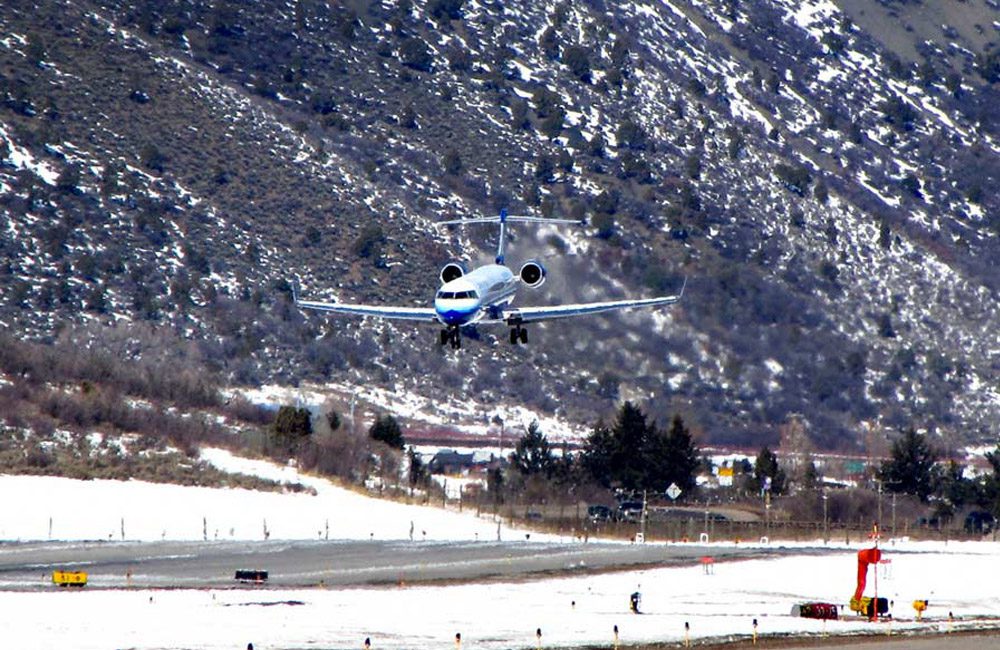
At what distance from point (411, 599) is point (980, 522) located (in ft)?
194

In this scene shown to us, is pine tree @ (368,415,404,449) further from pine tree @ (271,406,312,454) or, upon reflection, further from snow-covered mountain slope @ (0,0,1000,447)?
snow-covered mountain slope @ (0,0,1000,447)

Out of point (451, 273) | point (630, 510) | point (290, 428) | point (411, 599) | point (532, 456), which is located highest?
point (451, 273)

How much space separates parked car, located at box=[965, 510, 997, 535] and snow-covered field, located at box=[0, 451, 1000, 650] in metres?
13.8

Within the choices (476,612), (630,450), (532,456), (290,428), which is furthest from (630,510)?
(476,612)

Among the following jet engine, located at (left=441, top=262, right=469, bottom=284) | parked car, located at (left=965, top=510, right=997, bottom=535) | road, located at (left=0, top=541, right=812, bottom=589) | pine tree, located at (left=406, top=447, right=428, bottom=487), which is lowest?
road, located at (left=0, top=541, right=812, bottom=589)

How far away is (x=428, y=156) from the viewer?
6777 inches

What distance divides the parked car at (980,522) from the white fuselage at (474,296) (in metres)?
40.0

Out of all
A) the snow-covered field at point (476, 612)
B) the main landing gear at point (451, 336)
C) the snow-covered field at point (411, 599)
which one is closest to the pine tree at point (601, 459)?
the snow-covered field at point (411, 599)

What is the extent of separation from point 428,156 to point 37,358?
68.1 m

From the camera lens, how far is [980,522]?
104688 mm

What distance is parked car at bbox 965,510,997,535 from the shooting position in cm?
9838

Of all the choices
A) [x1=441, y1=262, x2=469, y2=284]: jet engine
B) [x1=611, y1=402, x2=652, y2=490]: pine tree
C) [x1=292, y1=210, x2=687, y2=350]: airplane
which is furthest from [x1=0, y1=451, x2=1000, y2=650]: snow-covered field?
[x1=611, y1=402, x2=652, y2=490]: pine tree

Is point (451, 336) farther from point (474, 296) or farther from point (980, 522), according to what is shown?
point (980, 522)

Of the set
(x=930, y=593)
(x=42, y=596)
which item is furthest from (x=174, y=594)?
(x=930, y=593)
